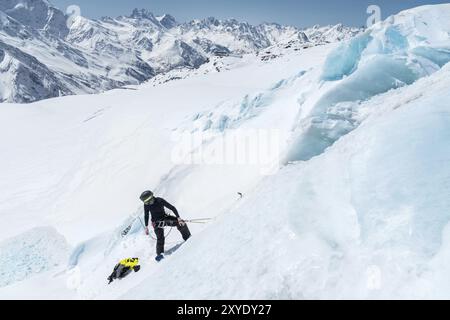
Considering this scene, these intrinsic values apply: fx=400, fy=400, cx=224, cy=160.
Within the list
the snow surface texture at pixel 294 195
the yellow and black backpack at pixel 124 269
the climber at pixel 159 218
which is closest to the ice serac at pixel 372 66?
the snow surface texture at pixel 294 195

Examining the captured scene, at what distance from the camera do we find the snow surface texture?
5.70m

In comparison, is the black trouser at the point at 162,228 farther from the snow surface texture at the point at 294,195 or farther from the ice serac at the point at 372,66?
the ice serac at the point at 372,66

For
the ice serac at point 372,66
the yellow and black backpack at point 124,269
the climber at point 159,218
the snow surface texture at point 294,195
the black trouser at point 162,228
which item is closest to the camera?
the snow surface texture at point 294,195

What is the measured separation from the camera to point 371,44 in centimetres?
1814

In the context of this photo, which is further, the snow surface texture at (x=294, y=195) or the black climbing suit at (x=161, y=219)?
the black climbing suit at (x=161, y=219)

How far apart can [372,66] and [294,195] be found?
7.78 m

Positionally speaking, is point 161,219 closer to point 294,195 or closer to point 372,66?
point 294,195

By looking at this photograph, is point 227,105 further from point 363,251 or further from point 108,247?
point 363,251

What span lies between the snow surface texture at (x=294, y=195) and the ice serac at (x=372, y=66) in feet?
0.17

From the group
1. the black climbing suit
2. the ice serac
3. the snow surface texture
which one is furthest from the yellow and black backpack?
the ice serac

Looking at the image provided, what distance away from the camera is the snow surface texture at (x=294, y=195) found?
5703 millimetres

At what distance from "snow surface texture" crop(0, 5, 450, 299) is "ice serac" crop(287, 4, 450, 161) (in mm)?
52
